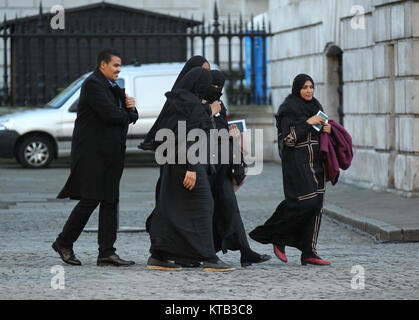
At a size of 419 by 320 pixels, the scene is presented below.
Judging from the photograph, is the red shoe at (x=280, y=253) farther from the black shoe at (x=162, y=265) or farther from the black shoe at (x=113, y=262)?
the black shoe at (x=113, y=262)

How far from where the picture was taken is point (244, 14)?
31234 millimetres

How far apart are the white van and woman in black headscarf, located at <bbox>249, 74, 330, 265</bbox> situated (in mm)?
10839

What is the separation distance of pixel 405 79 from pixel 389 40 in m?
0.71

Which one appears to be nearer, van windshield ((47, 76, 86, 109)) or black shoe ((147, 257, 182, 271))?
black shoe ((147, 257, 182, 271))

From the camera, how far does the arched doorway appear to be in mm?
18266

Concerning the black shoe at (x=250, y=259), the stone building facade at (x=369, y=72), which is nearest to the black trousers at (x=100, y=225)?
the black shoe at (x=250, y=259)

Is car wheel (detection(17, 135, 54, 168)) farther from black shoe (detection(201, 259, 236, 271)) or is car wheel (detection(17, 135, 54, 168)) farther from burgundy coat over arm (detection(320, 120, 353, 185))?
black shoe (detection(201, 259, 236, 271))

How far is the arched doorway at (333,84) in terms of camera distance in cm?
1827

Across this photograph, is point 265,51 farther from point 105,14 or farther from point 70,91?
point 105,14

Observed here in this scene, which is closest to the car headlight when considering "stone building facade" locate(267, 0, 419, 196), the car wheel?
the car wheel

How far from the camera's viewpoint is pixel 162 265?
8.84 meters

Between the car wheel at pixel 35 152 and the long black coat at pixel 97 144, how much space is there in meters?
11.1

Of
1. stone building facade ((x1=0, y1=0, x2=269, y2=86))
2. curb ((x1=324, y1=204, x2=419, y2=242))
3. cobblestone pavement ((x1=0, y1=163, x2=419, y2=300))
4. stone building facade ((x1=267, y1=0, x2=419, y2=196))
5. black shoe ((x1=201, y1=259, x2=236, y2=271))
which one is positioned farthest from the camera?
stone building facade ((x1=0, y1=0, x2=269, y2=86))

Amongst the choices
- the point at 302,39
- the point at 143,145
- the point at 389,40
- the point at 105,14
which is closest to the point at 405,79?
the point at 389,40
